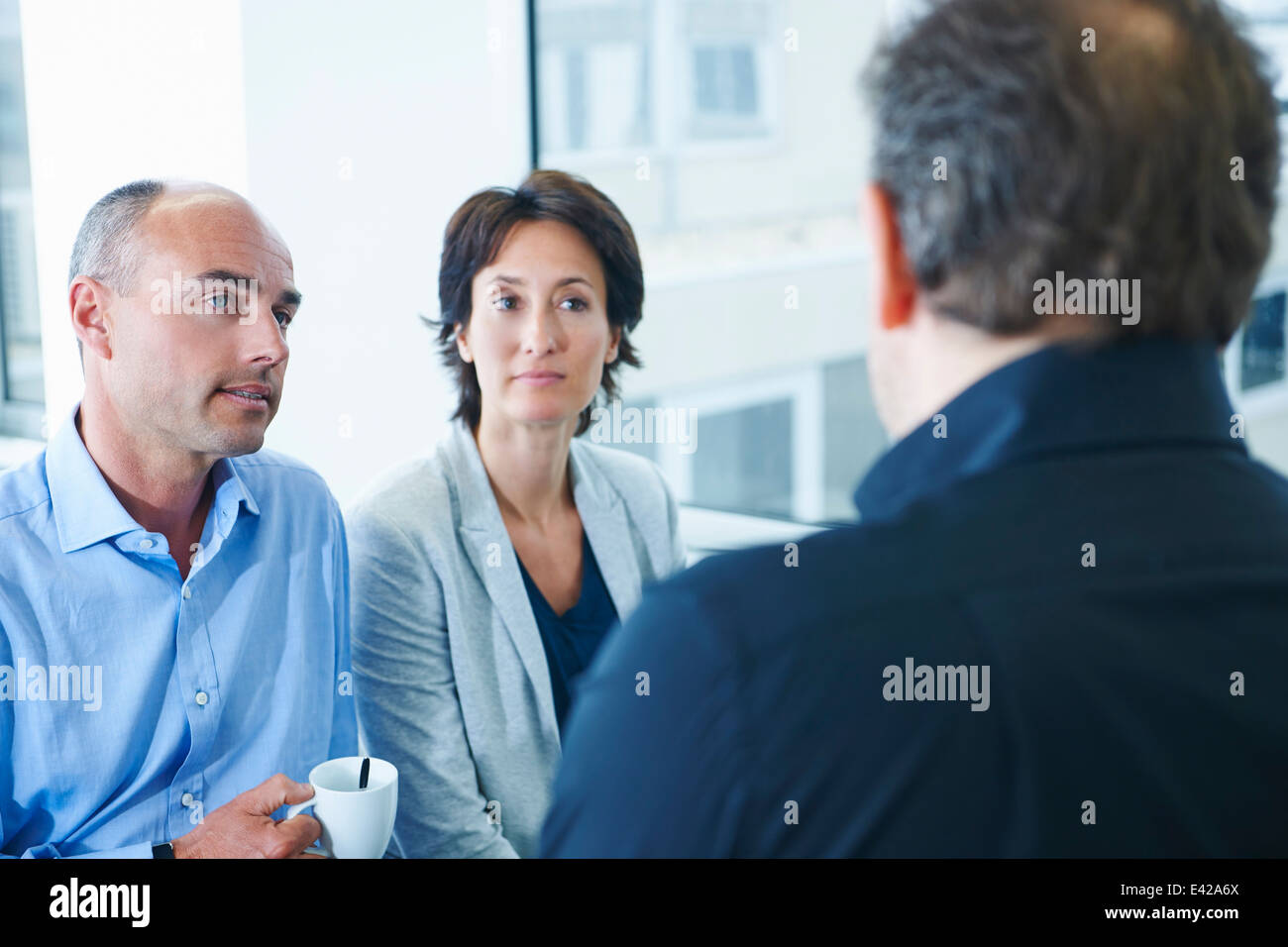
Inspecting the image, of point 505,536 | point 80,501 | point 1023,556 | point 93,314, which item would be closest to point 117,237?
point 93,314

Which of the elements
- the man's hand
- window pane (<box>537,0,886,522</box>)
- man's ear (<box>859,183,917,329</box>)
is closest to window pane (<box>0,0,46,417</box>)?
the man's hand

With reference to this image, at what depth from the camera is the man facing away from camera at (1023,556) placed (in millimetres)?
458

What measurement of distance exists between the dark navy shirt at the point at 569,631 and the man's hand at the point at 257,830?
380 mm

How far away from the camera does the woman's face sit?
1.38m

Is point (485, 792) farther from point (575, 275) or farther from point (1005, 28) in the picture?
point (1005, 28)

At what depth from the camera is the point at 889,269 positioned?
0.55 meters

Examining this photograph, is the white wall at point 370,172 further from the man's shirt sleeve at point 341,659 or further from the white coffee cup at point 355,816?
the white coffee cup at point 355,816

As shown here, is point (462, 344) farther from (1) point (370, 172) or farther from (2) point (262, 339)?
(1) point (370, 172)

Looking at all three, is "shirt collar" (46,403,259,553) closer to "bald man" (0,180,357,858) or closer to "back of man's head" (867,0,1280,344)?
"bald man" (0,180,357,858)

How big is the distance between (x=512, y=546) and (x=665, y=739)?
35.9 inches

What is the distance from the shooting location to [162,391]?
1141 millimetres

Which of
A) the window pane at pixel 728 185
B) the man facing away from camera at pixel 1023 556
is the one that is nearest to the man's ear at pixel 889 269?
the man facing away from camera at pixel 1023 556

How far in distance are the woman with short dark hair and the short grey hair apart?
350 mm
